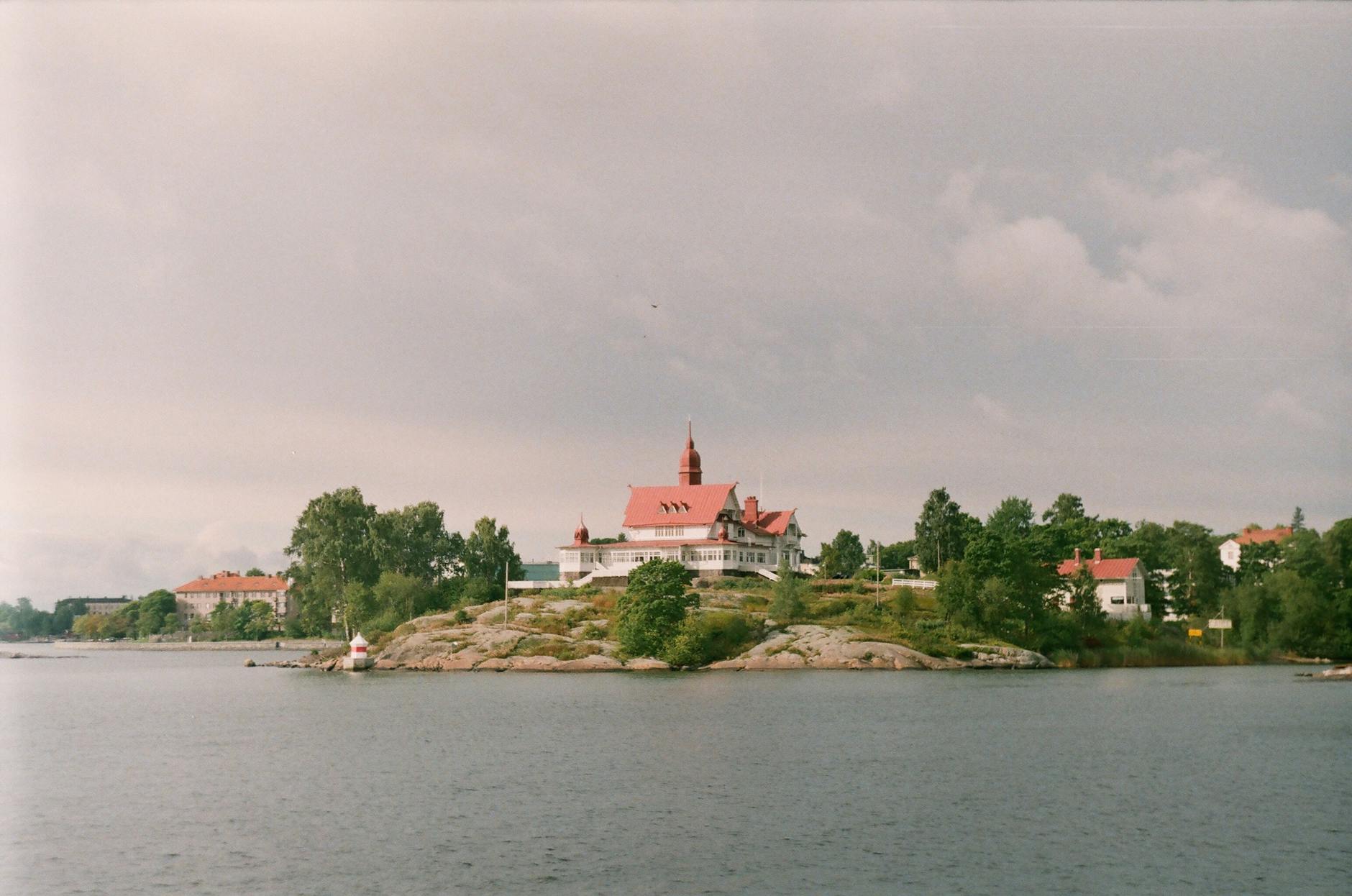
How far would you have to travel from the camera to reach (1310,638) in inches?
4966

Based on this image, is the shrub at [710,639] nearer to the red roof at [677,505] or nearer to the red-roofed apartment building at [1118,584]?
the red roof at [677,505]

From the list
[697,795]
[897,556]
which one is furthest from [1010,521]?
[697,795]

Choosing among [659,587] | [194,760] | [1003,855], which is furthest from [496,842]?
[659,587]

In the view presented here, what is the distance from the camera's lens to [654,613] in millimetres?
111562

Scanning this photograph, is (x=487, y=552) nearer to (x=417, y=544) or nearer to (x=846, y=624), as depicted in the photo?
(x=417, y=544)

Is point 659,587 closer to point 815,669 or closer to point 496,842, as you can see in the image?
point 815,669

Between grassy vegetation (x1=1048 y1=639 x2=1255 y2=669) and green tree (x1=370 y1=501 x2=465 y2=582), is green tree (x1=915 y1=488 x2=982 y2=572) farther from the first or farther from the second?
green tree (x1=370 y1=501 x2=465 y2=582)

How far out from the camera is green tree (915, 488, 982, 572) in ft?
483

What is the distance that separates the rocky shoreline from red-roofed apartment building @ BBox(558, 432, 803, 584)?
13.8 metres

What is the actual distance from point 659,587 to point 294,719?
41.7 metres

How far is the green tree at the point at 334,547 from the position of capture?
520 feet

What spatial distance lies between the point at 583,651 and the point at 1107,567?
69.7 m

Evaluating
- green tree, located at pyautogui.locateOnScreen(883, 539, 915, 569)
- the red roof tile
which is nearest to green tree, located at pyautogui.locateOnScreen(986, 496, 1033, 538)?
green tree, located at pyautogui.locateOnScreen(883, 539, 915, 569)

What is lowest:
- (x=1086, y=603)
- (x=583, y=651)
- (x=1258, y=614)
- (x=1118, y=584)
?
(x=583, y=651)
